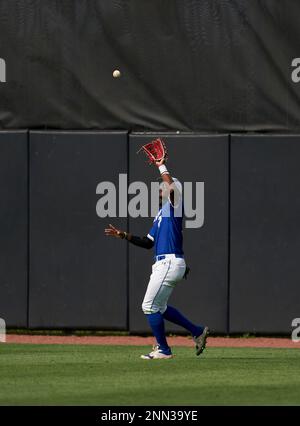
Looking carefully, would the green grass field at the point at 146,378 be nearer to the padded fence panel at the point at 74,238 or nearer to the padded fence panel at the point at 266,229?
the padded fence panel at the point at 266,229

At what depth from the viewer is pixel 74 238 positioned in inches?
585

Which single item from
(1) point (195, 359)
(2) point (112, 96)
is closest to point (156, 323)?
(1) point (195, 359)

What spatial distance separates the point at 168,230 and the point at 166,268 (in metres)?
0.34

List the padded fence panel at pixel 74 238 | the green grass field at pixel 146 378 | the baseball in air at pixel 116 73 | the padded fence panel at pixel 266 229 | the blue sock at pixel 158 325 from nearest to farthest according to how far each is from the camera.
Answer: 1. the green grass field at pixel 146 378
2. the blue sock at pixel 158 325
3. the padded fence panel at pixel 266 229
4. the padded fence panel at pixel 74 238
5. the baseball in air at pixel 116 73

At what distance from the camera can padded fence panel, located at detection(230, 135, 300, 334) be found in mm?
14547

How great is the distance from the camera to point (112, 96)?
15133mm

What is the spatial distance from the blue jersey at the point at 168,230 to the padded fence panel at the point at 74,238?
3.40 m

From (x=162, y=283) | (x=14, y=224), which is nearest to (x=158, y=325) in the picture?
(x=162, y=283)

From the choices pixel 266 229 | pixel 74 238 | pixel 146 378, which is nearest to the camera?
pixel 146 378

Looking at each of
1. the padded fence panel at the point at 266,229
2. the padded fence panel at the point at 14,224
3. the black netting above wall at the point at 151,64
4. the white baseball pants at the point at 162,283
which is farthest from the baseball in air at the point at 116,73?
the white baseball pants at the point at 162,283

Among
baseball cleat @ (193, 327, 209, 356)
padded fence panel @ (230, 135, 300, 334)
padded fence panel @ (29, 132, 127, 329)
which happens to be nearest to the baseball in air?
padded fence panel @ (29, 132, 127, 329)

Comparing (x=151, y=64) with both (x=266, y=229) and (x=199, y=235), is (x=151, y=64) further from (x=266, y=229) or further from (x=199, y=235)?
(x=266, y=229)

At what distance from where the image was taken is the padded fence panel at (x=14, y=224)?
48.9 ft

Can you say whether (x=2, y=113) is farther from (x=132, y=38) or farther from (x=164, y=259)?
(x=164, y=259)
